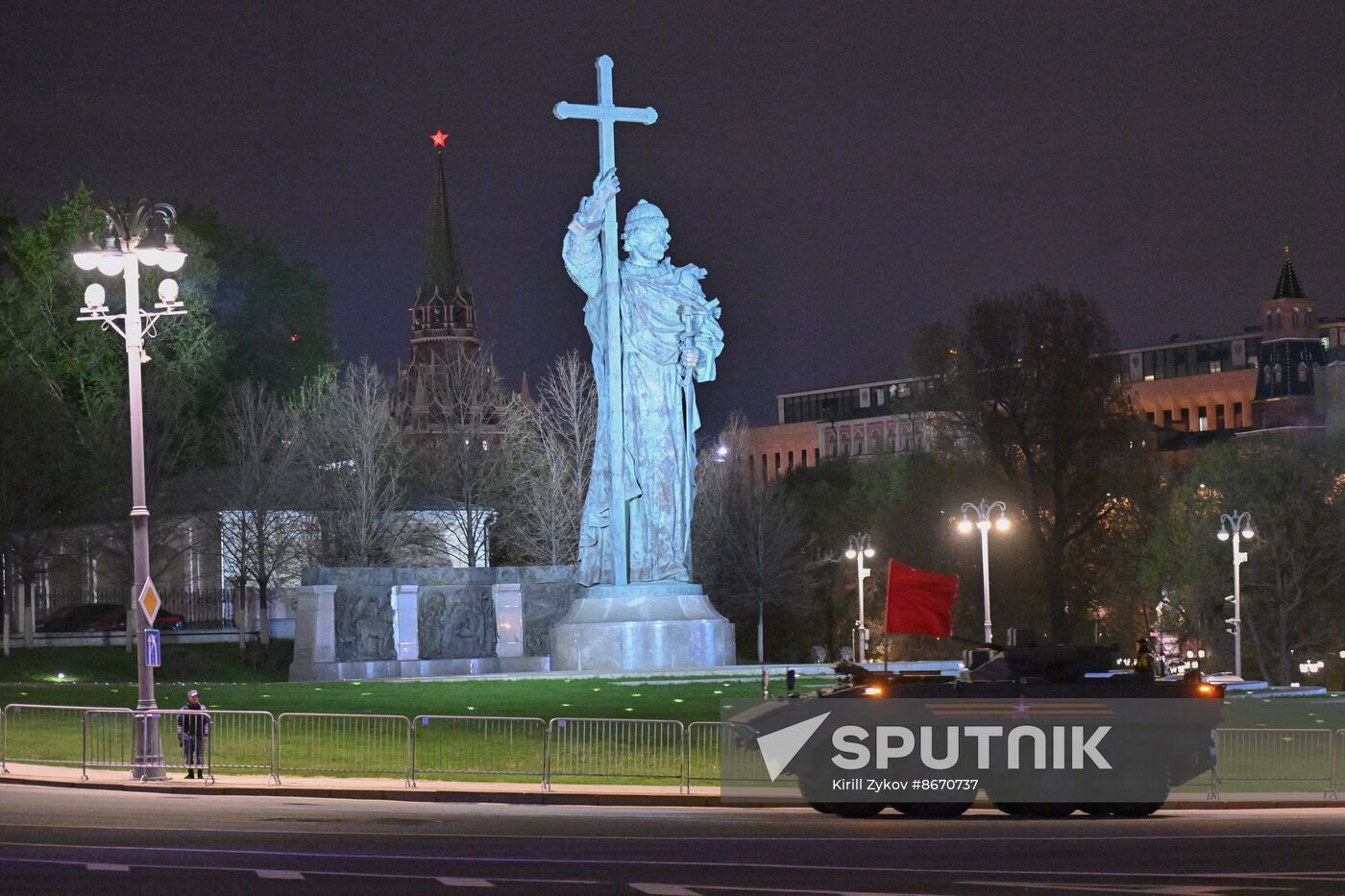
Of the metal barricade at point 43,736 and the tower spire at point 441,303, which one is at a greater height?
the tower spire at point 441,303

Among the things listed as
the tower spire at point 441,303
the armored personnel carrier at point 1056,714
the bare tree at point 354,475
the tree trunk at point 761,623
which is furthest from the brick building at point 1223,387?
the armored personnel carrier at point 1056,714

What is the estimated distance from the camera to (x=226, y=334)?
79.4 meters

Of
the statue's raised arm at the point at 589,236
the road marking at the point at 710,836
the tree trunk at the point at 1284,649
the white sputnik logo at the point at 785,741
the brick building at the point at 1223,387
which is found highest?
the brick building at the point at 1223,387

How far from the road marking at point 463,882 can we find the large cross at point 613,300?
94.7 feet

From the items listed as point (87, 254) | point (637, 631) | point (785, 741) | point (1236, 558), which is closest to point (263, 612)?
point (637, 631)

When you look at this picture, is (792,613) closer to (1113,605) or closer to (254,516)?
(1113,605)

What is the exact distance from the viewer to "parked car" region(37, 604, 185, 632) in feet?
229

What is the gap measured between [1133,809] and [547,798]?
24.1 ft

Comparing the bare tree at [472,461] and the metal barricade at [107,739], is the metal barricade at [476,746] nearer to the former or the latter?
the metal barricade at [107,739]

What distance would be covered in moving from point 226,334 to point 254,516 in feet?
42.5

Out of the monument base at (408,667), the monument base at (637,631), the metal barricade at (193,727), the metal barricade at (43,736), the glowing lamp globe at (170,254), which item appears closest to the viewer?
the metal barricade at (193,727)

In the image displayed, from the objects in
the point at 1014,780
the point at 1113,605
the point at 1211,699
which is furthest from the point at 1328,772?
the point at 1113,605

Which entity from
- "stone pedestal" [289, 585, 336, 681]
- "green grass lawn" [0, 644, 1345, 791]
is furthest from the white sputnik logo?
"stone pedestal" [289, 585, 336, 681]

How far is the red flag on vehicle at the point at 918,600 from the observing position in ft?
96.1
